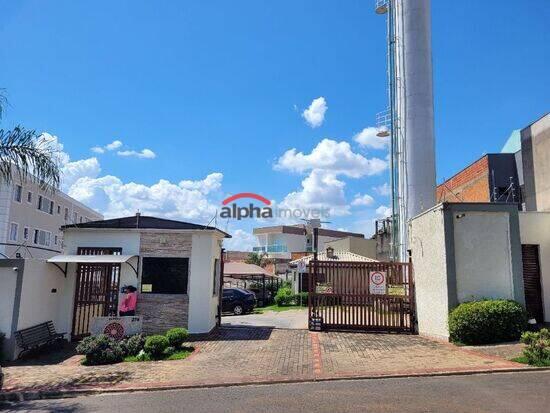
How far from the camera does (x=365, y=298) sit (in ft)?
50.0

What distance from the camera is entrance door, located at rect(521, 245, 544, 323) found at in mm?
14516

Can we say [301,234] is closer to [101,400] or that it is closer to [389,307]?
[389,307]

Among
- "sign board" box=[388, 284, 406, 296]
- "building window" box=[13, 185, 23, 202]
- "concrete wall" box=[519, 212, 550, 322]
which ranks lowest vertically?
"sign board" box=[388, 284, 406, 296]

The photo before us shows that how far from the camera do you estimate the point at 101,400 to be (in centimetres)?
806

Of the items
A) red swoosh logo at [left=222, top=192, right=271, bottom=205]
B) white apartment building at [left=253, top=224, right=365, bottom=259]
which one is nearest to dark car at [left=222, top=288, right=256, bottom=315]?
red swoosh logo at [left=222, top=192, right=271, bottom=205]

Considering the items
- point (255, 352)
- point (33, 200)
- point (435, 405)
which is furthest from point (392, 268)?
point (33, 200)

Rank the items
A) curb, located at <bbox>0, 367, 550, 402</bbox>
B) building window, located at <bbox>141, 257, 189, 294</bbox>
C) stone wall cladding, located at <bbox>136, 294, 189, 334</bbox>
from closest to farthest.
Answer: curb, located at <bbox>0, 367, 550, 402</bbox> < stone wall cladding, located at <bbox>136, 294, 189, 334</bbox> < building window, located at <bbox>141, 257, 189, 294</bbox>

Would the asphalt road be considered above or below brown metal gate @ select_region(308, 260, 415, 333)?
below

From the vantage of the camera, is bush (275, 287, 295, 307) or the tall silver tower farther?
bush (275, 287, 295, 307)

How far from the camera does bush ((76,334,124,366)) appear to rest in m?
11.1

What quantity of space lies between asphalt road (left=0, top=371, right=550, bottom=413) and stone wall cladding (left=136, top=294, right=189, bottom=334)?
6.43 m

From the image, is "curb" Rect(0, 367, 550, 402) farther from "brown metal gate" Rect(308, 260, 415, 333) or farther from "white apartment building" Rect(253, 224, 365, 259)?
"white apartment building" Rect(253, 224, 365, 259)

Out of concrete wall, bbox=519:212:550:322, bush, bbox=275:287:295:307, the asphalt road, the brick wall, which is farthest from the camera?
bush, bbox=275:287:295:307

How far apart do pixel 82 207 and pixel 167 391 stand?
45.3 m
